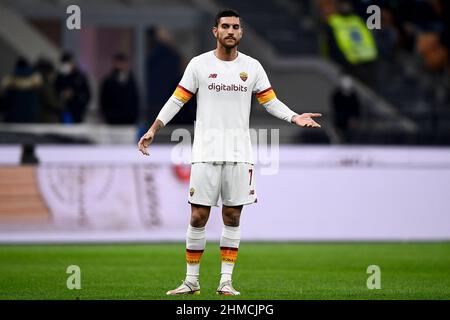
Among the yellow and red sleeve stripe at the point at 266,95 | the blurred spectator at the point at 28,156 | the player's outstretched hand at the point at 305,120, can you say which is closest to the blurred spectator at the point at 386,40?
the blurred spectator at the point at 28,156

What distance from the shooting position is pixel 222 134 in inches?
473

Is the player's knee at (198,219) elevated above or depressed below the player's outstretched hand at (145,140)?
below

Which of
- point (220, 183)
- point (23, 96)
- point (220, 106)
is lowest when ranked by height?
point (220, 183)

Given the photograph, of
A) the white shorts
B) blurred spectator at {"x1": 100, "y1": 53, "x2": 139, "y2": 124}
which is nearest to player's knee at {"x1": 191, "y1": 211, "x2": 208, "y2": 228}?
the white shorts

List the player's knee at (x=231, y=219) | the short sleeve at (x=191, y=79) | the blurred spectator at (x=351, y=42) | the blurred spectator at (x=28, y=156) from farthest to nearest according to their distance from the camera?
the blurred spectator at (x=351, y=42)
the blurred spectator at (x=28, y=156)
the player's knee at (x=231, y=219)
the short sleeve at (x=191, y=79)

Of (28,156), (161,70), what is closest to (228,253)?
(28,156)

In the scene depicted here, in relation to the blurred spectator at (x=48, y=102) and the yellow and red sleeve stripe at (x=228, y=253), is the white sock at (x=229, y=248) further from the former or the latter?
the blurred spectator at (x=48, y=102)

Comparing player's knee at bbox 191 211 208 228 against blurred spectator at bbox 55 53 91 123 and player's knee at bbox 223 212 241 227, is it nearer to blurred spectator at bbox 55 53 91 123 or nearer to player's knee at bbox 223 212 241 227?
player's knee at bbox 223 212 241 227

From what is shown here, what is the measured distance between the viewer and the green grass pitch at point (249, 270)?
1259 centimetres

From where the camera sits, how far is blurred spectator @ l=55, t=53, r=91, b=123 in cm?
2480

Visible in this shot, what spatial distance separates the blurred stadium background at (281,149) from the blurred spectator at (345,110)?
0.10ft

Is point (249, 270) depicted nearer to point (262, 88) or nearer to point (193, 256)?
point (193, 256)

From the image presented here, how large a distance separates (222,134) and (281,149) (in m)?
10.0
